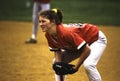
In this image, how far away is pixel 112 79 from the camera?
6.34m

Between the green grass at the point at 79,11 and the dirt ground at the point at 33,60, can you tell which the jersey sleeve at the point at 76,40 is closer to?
the dirt ground at the point at 33,60

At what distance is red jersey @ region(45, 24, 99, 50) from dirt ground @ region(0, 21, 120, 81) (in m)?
1.46

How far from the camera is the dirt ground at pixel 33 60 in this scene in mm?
6469

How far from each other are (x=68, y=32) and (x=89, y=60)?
49 cm

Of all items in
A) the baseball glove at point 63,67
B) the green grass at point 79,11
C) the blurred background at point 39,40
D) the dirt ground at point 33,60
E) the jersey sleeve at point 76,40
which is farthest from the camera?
the green grass at point 79,11

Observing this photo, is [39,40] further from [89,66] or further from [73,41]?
[73,41]

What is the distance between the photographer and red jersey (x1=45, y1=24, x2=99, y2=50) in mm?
4578

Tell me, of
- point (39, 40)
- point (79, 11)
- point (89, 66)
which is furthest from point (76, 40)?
point (79, 11)

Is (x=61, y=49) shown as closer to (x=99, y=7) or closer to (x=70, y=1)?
(x=99, y=7)

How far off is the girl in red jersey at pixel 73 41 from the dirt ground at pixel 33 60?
138 centimetres

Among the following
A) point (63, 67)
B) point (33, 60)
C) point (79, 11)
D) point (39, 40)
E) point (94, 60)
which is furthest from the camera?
point (79, 11)

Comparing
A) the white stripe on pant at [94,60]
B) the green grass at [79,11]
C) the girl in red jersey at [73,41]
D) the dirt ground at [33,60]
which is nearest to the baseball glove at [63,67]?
the girl in red jersey at [73,41]

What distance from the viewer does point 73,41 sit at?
459 cm

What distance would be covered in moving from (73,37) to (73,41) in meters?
0.05
